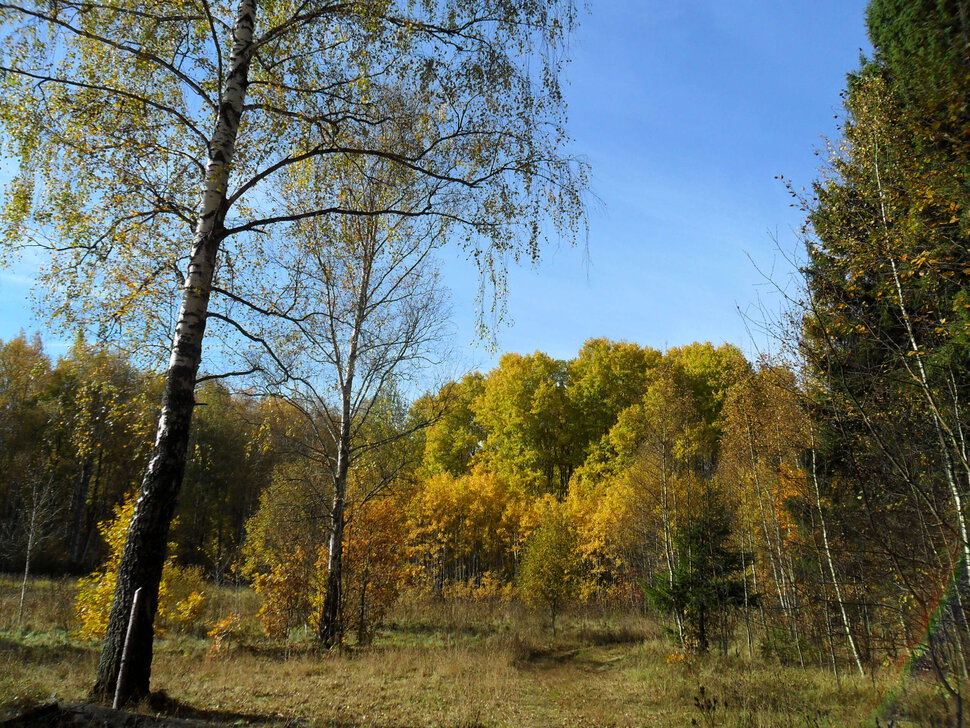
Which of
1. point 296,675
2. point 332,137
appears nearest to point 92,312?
point 332,137

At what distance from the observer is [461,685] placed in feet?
27.3

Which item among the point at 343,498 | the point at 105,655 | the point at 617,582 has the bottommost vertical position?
the point at 617,582

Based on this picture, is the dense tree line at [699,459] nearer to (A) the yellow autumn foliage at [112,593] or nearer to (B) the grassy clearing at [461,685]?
(A) the yellow autumn foliage at [112,593]

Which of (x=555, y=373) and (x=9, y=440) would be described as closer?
(x=9, y=440)

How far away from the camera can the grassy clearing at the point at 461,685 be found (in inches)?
226

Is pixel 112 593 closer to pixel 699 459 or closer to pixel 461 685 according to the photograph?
pixel 461 685

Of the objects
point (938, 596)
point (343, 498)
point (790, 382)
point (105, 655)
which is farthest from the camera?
point (343, 498)

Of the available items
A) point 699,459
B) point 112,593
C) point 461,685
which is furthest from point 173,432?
point 699,459

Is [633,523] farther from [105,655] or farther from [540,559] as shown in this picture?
[105,655]

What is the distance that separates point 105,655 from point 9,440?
32000 mm

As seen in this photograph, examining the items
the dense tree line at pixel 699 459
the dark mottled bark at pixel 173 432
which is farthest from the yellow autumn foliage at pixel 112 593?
the dark mottled bark at pixel 173 432

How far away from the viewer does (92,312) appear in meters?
5.26

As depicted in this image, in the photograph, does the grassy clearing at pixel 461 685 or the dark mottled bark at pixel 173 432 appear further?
the grassy clearing at pixel 461 685

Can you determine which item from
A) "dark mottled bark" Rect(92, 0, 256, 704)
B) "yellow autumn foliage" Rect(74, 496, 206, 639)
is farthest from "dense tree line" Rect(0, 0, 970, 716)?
"dark mottled bark" Rect(92, 0, 256, 704)
